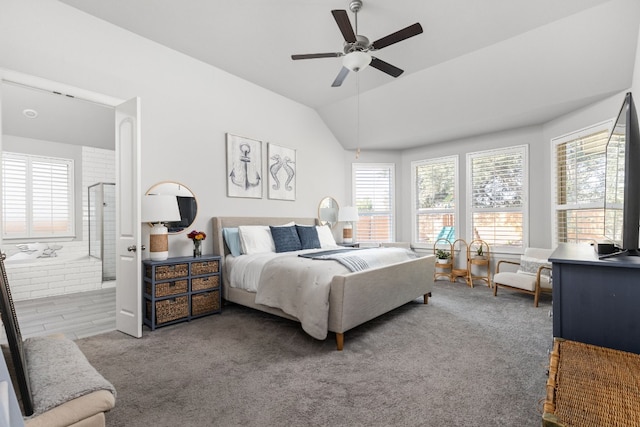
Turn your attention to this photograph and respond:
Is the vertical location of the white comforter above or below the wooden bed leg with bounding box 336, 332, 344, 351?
above

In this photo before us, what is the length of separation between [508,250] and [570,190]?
4.27 ft

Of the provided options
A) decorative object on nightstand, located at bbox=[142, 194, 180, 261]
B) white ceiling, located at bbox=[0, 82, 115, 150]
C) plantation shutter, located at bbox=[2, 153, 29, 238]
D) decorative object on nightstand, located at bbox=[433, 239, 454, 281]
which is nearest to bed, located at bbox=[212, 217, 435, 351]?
decorative object on nightstand, located at bbox=[142, 194, 180, 261]

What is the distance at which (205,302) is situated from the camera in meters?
3.68

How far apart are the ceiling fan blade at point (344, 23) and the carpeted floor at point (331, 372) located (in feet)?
8.93

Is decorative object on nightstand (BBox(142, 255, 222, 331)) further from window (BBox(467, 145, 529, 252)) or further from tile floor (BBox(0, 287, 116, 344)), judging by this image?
window (BBox(467, 145, 529, 252))

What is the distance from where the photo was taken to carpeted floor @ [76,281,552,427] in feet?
6.08

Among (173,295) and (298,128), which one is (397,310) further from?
(298,128)

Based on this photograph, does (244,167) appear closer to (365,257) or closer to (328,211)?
(328,211)

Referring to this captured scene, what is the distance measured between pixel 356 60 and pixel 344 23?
1.38 ft

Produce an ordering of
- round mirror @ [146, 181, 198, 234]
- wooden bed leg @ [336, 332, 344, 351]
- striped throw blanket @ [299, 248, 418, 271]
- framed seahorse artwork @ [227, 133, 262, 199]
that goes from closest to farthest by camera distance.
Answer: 1. wooden bed leg @ [336, 332, 344, 351]
2. striped throw blanket @ [299, 248, 418, 271]
3. round mirror @ [146, 181, 198, 234]
4. framed seahorse artwork @ [227, 133, 262, 199]

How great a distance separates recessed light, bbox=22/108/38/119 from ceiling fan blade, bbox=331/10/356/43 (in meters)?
4.82

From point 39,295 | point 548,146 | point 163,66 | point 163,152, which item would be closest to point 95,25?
point 163,66

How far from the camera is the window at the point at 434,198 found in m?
5.95

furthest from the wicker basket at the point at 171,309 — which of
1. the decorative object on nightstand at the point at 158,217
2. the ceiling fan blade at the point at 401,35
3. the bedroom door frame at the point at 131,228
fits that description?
the ceiling fan blade at the point at 401,35
